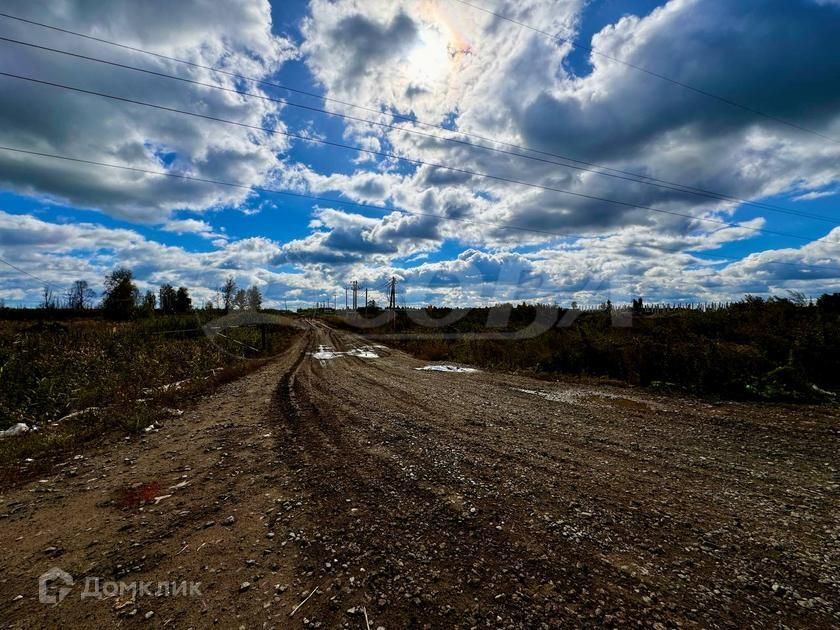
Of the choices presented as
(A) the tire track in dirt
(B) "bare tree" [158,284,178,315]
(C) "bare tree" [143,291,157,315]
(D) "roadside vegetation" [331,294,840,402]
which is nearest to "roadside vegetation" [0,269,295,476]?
(A) the tire track in dirt

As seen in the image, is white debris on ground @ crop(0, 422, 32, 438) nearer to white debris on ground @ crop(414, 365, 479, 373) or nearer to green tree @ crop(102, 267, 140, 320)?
white debris on ground @ crop(414, 365, 479, 373)

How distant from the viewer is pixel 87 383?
367 inches

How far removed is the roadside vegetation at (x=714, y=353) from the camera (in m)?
9.32

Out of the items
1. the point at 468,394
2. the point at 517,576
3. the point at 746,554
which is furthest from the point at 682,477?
the point at 468,394

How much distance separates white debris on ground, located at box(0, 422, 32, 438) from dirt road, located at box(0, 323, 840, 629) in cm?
211

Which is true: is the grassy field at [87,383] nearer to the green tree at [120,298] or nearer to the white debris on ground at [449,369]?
the white debris on ground at [449,369]

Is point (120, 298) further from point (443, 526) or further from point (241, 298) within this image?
point (443, 526)

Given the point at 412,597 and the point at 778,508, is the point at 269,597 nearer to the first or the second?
the point at 412,597

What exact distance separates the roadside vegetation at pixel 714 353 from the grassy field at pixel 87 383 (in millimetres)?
11650

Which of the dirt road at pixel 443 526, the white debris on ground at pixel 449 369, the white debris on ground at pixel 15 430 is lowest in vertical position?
the white debris on ground at pixel 449 369

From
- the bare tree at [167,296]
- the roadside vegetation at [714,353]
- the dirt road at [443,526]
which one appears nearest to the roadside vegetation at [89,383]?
the dirt road at [443,526]

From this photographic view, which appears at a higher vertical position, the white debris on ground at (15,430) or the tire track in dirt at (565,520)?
the tire track in dirt at (565,520)

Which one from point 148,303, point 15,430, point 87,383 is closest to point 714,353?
point 15,430

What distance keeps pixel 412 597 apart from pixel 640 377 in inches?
447
